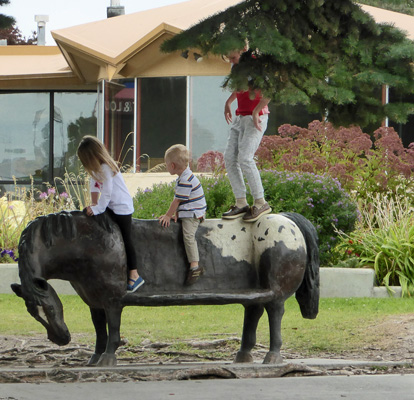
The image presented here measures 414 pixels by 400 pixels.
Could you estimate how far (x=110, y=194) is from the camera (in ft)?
21.6

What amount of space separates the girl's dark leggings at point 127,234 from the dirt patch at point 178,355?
835mm

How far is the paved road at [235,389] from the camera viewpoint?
17.9 ft

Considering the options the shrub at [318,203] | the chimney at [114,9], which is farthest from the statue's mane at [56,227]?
the chimney at [114,9]

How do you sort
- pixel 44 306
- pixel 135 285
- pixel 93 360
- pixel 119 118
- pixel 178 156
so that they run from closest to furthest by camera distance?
pixel 44 306
pixel 135 285
pixel 178 156
pixel 93 360
pixel 119 118

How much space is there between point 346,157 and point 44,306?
9150mm

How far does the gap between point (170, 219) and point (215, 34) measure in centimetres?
162

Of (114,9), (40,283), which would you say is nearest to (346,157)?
(40,283)

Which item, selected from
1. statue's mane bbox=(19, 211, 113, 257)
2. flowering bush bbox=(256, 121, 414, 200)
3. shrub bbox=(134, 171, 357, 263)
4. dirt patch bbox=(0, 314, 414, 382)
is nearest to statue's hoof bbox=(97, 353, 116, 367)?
dirt patch bbox=(0, 314, 414, 382)

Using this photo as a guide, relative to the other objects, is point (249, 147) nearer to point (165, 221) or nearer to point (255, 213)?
point (255, 213)

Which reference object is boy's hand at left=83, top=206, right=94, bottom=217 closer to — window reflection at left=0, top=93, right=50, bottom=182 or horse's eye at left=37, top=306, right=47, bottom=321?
horse's eye at left=37, top=306, right=47, bottom=321

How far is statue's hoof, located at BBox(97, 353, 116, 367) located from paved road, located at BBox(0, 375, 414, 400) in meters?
0.71

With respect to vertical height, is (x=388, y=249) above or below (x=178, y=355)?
above

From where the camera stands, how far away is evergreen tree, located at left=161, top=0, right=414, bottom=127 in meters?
5.96

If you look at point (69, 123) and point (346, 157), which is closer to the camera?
point (346, 157)
